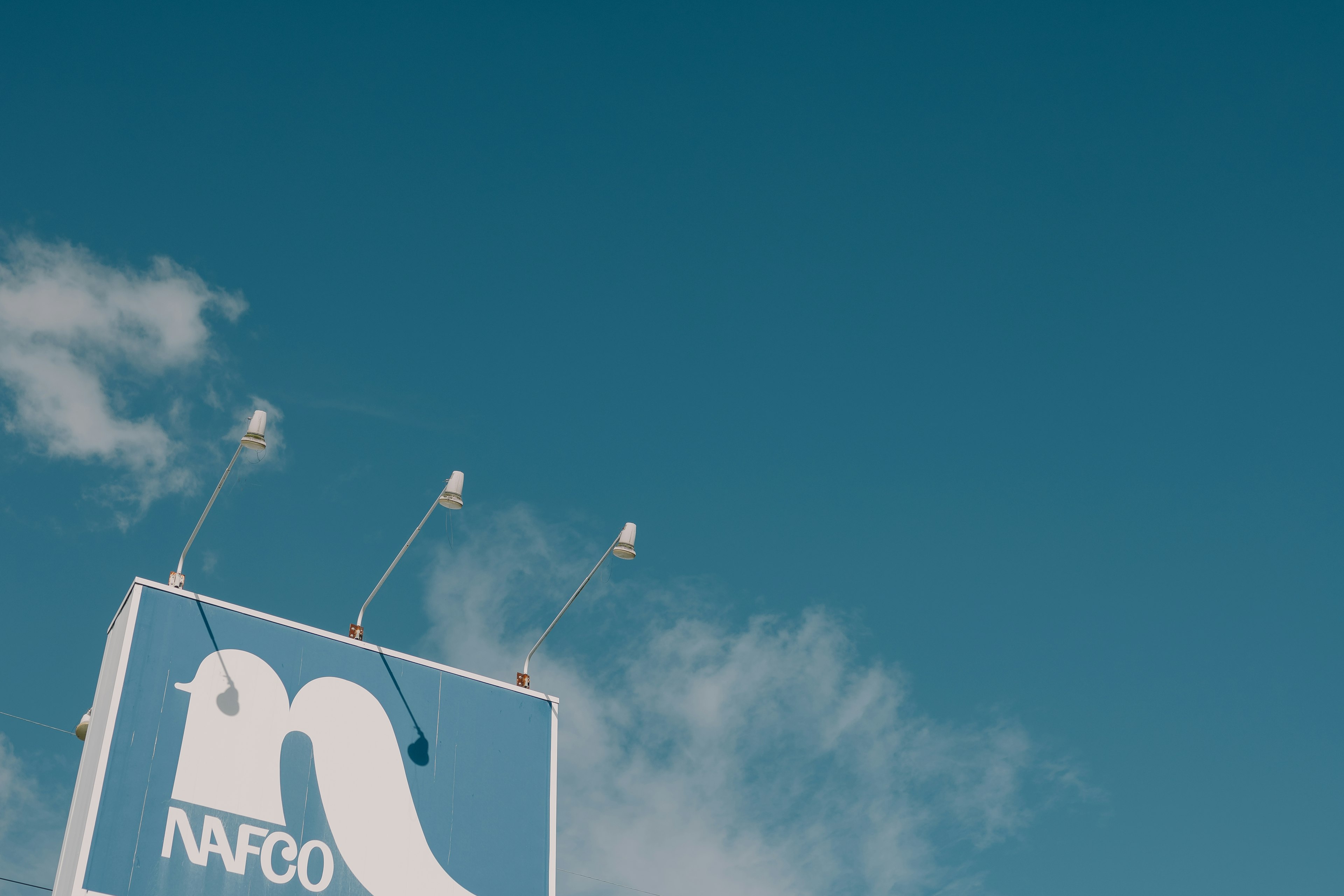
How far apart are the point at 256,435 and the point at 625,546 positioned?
734 centimetres

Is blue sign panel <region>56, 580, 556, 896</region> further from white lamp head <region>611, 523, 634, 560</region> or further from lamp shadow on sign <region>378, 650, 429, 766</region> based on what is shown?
white lamp head <region>611, 523, 634, 560</region>

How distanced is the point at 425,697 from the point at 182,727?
458 cm

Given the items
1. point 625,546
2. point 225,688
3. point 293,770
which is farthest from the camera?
point 625,546

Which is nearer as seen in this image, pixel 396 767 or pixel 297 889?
pixel 297 889

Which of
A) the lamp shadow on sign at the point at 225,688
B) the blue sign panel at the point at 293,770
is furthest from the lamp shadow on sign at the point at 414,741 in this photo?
the lamp shadow on sign at the point at 225,688

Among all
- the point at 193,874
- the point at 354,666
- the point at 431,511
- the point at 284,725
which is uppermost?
the point at 431,511

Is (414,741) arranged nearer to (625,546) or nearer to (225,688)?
(225,688)

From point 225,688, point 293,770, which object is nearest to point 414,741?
point 293,770

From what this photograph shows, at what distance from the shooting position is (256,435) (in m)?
21.6

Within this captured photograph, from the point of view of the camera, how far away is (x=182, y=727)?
799 inches

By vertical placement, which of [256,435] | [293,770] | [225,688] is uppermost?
[256,435]

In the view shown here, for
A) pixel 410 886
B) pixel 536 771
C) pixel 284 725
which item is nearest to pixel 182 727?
pixel 284 725

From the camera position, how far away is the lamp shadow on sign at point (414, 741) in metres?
22.7

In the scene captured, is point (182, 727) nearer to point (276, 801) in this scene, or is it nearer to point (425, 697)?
point (276, 801)
